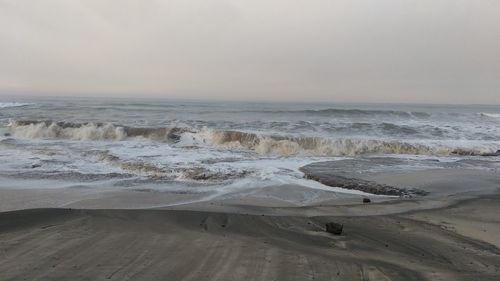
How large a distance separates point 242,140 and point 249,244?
47.5ft

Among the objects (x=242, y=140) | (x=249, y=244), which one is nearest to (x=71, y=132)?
(x=242, y=140)

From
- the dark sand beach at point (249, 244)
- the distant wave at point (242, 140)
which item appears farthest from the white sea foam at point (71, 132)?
the dark sand beach at point (249, 244)

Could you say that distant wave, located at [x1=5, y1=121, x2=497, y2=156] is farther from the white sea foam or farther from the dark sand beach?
the dark sand beach

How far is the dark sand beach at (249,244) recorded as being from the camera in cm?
407

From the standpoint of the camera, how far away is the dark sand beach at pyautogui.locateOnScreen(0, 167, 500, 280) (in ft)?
13.3

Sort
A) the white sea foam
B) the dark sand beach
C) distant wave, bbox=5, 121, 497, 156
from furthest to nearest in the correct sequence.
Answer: the white sea foam → distant wave, bbox=5, 121, 497, 156 → the dark sand beach

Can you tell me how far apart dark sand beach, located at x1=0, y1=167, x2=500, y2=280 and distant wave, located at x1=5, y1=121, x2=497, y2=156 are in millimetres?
9733

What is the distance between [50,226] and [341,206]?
457 cm

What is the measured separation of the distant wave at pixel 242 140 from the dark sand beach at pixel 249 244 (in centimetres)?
973

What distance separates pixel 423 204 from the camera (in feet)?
25.0

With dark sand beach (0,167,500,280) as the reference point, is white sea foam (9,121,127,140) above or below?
below

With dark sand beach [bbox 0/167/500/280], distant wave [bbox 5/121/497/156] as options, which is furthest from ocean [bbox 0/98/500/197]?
dark sand beach [bbox 0/167/500/280]

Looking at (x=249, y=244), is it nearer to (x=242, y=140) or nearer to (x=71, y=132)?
(x=242, y=140)

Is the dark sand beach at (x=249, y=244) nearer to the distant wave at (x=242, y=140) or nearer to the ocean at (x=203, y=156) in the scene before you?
the ocean at (x=203, y=156)
